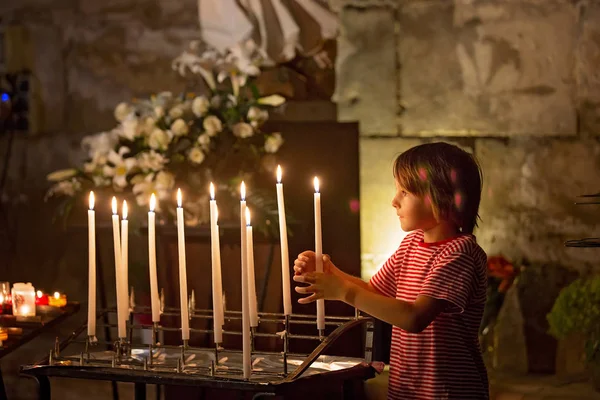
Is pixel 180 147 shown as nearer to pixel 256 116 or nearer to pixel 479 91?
pixel 256 116

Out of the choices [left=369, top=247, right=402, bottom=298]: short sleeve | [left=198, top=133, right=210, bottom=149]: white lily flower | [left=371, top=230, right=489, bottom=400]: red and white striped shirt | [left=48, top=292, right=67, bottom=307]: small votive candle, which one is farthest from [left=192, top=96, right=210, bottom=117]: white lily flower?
[left=371, top=230, right=489, bottom=400]: red and white striped shirt

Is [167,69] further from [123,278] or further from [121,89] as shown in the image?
[123,278]

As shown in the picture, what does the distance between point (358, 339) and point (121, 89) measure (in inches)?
63.3

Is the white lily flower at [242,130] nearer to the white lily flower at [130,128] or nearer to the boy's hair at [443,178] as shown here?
the white lily flower at [130,128]

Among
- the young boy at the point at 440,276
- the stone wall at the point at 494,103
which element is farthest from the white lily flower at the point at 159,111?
the young boy at the point at 440,276

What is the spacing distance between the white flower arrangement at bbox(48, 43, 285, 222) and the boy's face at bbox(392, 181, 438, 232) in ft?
4.35

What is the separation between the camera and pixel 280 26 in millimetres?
3855

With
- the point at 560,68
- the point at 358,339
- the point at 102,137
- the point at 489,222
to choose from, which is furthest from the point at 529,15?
the point at 102,137

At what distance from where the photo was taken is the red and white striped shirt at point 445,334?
2139 mm

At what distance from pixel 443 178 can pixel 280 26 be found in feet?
6.07

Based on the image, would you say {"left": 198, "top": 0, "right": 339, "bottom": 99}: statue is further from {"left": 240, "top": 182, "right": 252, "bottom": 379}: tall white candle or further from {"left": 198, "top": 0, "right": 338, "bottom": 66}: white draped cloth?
{"left": 240, "top": 182, "right": 252, "bottom": 379}: tall white candle

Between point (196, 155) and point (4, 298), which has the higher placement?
point (196, 155)

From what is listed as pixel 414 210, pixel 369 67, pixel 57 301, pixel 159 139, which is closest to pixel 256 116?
pixel 159 139

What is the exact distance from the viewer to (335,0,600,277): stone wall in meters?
3.66
